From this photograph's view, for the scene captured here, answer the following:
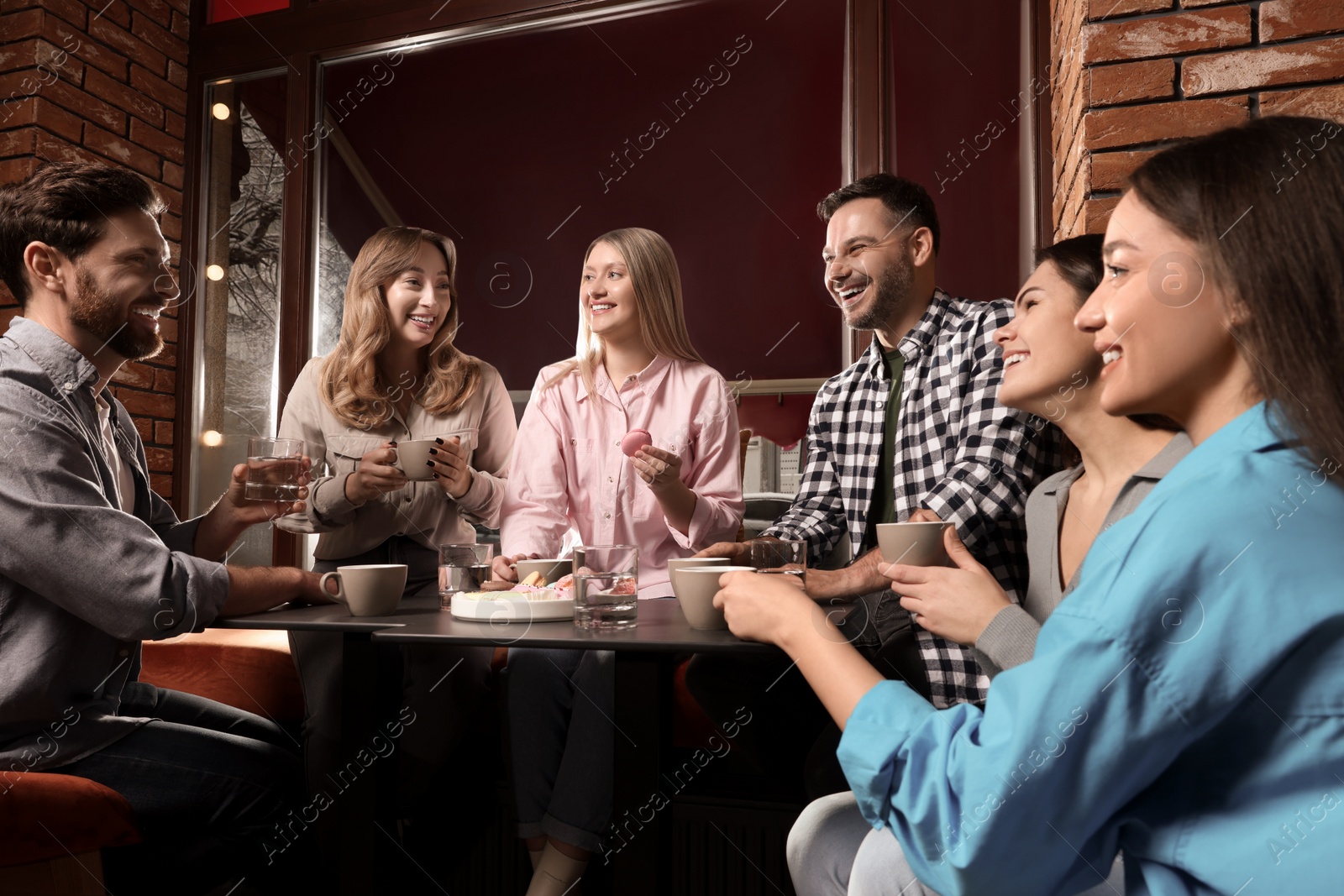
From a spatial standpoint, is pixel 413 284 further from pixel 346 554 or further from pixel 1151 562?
pixel 1151 562

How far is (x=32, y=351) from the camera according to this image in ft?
5.35

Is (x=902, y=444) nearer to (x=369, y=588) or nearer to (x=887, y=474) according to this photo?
(x=887, y=474)

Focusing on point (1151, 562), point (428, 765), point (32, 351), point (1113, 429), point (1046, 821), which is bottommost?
point (428, 765)

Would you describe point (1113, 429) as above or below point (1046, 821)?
above

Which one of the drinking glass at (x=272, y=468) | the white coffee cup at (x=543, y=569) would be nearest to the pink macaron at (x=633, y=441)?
the white coffee cup at (x=543, y=569)

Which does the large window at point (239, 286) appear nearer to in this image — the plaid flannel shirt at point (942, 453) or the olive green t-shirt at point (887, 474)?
the plaid flannel shirt at point (942, 453)

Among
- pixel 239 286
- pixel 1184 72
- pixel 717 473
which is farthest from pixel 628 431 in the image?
pixel 239 286

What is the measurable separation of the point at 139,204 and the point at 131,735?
0.97 metres

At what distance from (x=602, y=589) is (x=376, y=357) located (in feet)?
4.69

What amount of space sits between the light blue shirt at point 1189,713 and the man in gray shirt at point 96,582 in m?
1.21

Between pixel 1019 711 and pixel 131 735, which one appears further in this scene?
pixel 131 735

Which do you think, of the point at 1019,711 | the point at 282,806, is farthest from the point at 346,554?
the point at 1019,711

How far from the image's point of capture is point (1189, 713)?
26.5 inches

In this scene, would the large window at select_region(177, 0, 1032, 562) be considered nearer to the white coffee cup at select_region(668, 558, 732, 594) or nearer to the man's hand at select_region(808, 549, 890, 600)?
the man's hand at select_region(808, 549, 890, 600)
